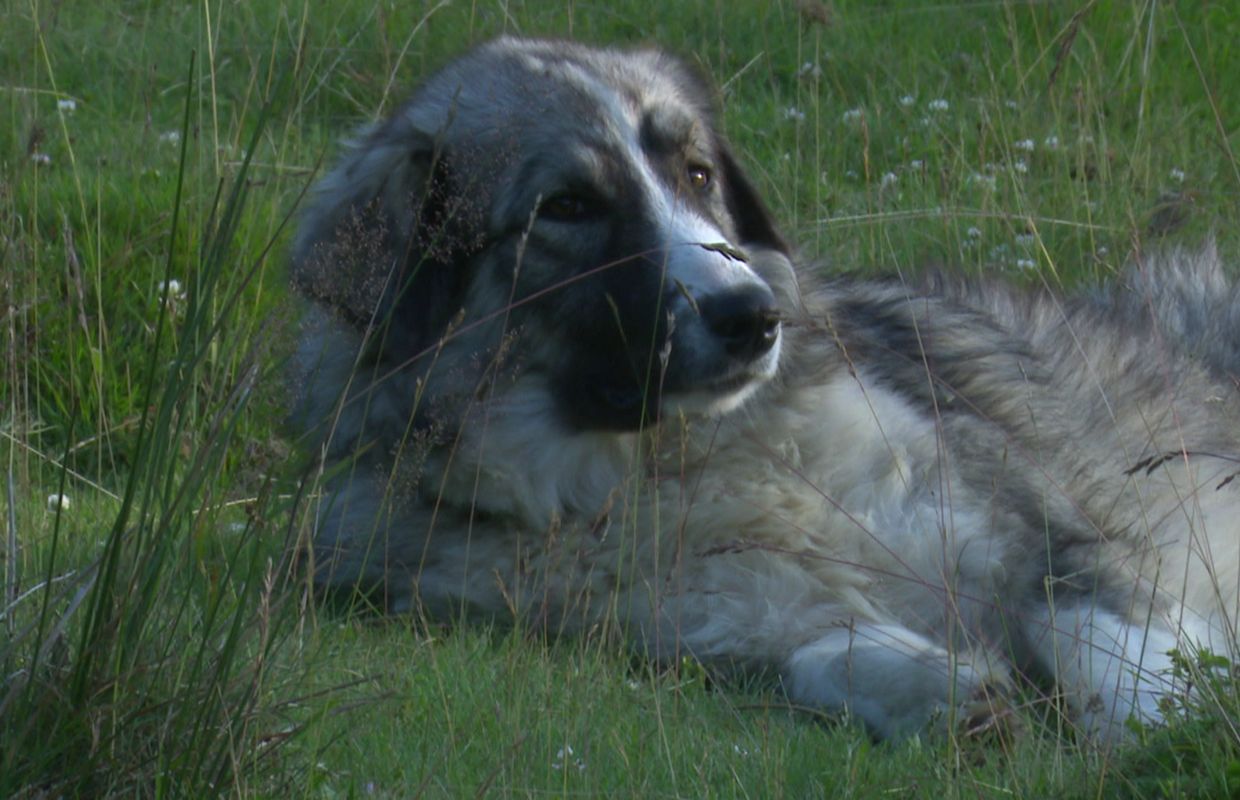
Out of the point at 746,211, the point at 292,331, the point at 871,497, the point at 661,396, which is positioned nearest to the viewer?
the point at 292,331

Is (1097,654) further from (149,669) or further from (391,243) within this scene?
(149,669)

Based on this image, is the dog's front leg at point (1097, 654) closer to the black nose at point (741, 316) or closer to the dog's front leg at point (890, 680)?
the dog's front leg at point (890, 680)

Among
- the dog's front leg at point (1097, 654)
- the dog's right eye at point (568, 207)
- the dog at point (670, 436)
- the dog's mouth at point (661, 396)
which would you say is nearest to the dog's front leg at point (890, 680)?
the dog at point (670, 436)

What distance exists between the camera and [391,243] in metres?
4.02

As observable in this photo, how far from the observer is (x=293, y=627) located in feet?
9.79

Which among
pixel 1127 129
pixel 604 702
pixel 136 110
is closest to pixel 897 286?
pixel 604 702

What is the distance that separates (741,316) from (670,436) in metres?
0.60

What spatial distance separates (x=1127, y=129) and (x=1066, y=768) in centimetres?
541

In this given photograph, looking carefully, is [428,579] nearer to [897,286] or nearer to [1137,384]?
[897,286]

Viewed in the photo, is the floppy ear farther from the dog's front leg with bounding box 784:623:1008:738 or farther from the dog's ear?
the dog's front leg with bounding box 784:623:1008:738

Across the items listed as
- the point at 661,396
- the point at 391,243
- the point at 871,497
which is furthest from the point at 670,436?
the point at 391,243

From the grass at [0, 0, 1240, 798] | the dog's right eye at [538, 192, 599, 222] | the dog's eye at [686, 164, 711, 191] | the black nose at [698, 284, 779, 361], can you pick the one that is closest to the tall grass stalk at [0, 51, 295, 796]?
the grass at [0, 0, 1240, 798]

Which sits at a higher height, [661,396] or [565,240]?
[565,240]

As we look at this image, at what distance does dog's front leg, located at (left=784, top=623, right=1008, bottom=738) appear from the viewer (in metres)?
3.22
